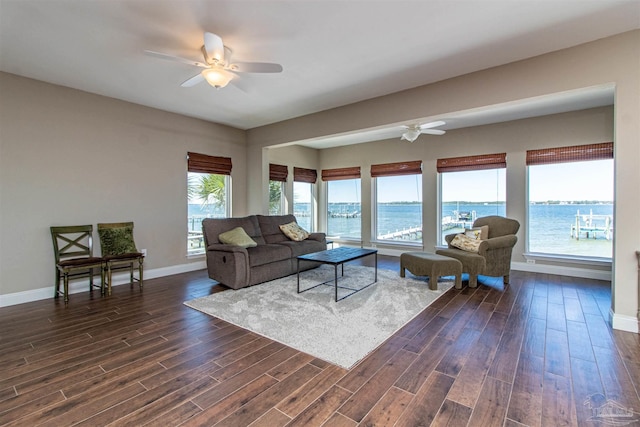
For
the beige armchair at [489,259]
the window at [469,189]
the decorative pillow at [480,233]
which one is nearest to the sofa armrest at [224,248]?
the beige armchair at [489,259]

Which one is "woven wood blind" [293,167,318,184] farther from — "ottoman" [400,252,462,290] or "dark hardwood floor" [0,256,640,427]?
"dark hardwood floor" [0,256,640,427]

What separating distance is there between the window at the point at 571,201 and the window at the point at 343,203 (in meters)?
3.73

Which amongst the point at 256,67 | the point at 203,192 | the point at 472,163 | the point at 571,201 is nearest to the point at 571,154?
the point at 571,201

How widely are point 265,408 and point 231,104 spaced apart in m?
4.38

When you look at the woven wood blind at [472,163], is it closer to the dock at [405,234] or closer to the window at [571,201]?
the window at [571,201]

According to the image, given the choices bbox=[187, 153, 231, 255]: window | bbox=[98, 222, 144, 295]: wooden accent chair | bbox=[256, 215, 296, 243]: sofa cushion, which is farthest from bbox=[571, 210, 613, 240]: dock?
bbox=[98, 222, 144, 295]: wooden accent chair

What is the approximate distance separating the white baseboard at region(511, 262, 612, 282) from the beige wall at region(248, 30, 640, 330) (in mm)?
2442

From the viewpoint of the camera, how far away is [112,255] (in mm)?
4219

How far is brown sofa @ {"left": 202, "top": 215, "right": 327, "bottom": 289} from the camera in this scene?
4.23 metres

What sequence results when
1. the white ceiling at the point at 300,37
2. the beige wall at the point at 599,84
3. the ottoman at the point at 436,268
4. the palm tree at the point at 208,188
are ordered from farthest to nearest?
the palm tree at the point at 208,188, the ottoman at the point at 436,268, the beige wall at the point at 599,84, the white ceiling at the point at 300,37

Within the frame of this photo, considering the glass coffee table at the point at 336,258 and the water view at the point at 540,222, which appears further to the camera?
the water view at the point at 540,222

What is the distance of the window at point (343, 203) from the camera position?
7.80 m

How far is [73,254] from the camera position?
411cm

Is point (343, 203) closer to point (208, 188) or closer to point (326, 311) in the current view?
point (208, 188)
